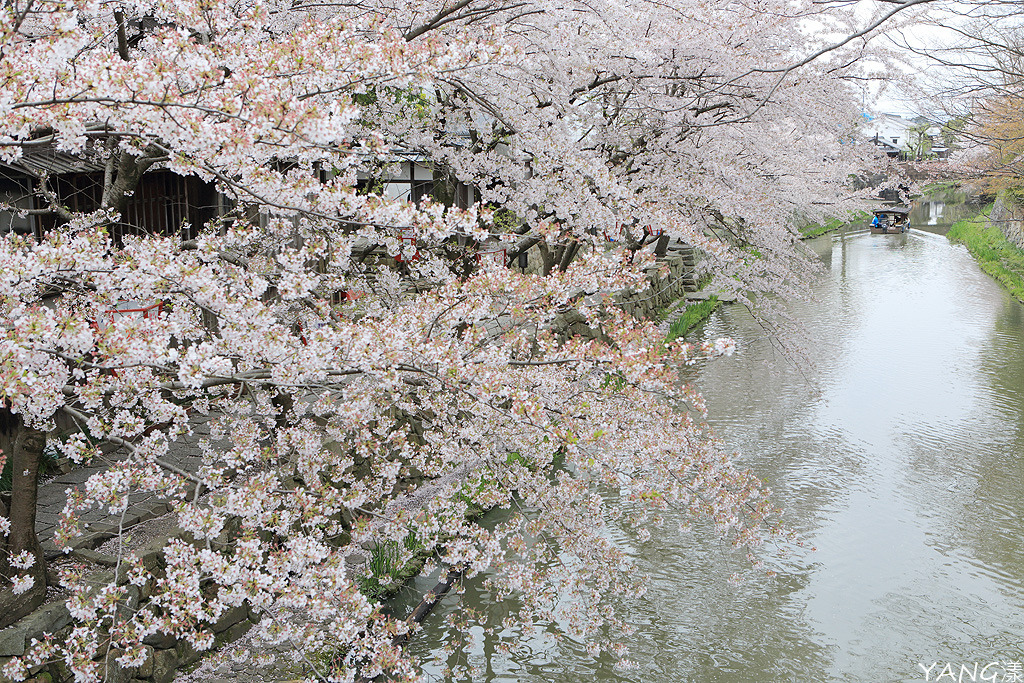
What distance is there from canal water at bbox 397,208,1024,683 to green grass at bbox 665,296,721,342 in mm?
1121

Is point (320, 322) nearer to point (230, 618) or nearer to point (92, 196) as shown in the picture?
point (230, 618)

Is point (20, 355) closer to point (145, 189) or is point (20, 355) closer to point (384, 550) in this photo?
point (384, 550)

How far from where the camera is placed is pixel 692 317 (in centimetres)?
1747

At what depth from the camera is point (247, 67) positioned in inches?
132

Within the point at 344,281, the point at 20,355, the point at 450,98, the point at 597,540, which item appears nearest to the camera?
the point at 20,355

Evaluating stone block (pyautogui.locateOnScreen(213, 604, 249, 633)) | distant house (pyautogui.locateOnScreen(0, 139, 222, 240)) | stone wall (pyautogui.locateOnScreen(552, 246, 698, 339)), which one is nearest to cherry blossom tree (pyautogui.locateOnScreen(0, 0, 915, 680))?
stone block (pyautogui.locateOnScreen(213, 604, 249, 633))

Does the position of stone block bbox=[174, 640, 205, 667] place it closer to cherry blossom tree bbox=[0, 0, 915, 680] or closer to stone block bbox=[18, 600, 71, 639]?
cherry blossom tree bbox=[0, 0, 915, 680]

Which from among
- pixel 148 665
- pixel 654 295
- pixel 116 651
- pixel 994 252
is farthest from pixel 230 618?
pixel 994 252

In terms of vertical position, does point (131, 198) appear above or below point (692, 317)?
above

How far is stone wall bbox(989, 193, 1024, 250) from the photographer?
997 inches

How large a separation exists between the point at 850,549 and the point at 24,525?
6.94m

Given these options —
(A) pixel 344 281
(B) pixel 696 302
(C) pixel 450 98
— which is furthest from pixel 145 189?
(B) pixel 696 302

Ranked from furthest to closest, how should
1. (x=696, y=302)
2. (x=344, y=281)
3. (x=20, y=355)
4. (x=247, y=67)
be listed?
1. (x=696, y=302)
2. (x=344, y=281)
3. (x=247, y=67)
4. (x=20, y=355)

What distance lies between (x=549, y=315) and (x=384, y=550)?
275 cm
